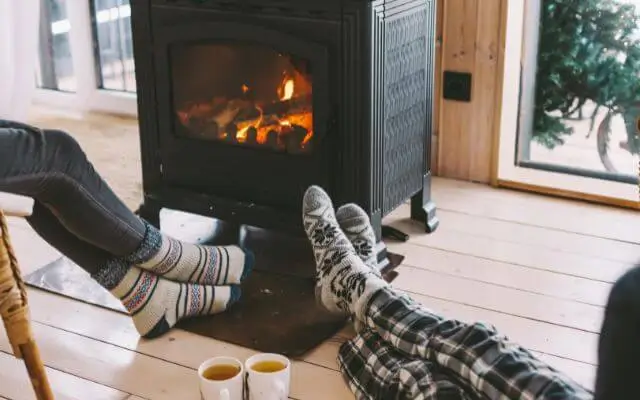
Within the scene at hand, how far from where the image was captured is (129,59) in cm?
362

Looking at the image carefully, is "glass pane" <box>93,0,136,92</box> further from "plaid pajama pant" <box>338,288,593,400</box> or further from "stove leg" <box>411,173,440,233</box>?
"plaid pajama pant" <box>338,288,593,400</box>

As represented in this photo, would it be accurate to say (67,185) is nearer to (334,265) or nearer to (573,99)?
(334,265)

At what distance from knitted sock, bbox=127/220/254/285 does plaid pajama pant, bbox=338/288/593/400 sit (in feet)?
1.22

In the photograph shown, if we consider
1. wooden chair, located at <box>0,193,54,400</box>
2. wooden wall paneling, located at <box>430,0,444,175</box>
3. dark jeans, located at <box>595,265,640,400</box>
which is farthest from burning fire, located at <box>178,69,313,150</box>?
dark jeans, located at <box>595,265,640,400</box>

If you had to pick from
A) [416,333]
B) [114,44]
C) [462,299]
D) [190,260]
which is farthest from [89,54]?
[416,333]

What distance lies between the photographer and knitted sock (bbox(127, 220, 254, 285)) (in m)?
1.99

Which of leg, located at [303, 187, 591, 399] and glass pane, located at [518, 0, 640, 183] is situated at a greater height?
glass pane, located at [518, 0, 640, 183]

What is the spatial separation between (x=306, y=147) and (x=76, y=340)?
73 centimetres

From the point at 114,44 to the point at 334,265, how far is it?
6.54 feet

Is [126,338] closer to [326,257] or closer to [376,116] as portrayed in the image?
[326,257]

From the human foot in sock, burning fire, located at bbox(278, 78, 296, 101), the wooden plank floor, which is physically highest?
burning fire, located at bbox(278, 78, 296, 101)

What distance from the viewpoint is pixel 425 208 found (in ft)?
8.50

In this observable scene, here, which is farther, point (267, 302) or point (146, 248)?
point (267, 302)

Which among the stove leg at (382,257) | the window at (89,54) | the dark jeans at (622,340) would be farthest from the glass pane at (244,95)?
the dark jeans at (622,340)
